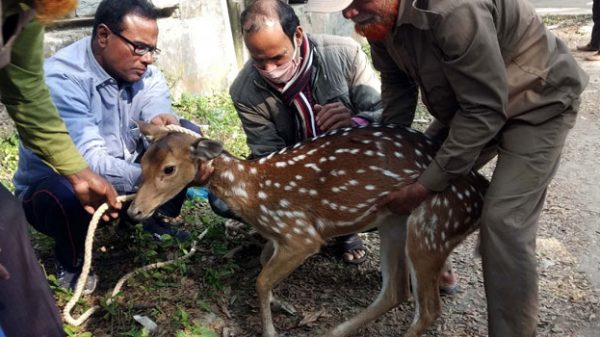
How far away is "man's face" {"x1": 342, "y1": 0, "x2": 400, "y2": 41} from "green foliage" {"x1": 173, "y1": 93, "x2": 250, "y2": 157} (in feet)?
9.12

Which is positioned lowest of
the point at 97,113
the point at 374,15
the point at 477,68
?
the point at 97,113

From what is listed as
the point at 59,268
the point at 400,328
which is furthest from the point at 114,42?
the point at 400,328

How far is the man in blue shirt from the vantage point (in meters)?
3.68

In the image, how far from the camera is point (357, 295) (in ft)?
13.1

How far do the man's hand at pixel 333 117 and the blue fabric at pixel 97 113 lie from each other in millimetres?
1163

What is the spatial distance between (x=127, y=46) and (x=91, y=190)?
1.10 meters

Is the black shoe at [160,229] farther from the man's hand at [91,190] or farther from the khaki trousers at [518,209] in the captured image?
the khaki trousers at [518,209]

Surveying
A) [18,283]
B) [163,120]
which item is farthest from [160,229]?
[18,283]

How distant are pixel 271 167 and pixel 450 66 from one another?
4.23ft

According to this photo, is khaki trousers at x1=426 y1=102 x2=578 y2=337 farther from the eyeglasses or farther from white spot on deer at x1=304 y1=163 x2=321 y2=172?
the eyeglasses

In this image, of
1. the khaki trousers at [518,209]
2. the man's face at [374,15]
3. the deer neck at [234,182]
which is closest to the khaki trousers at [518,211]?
the khaki trousers at [518,209]

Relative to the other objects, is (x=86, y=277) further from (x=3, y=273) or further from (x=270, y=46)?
(x=270, y=46)

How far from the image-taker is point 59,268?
3.97 m

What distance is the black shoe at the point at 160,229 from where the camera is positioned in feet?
14.5
